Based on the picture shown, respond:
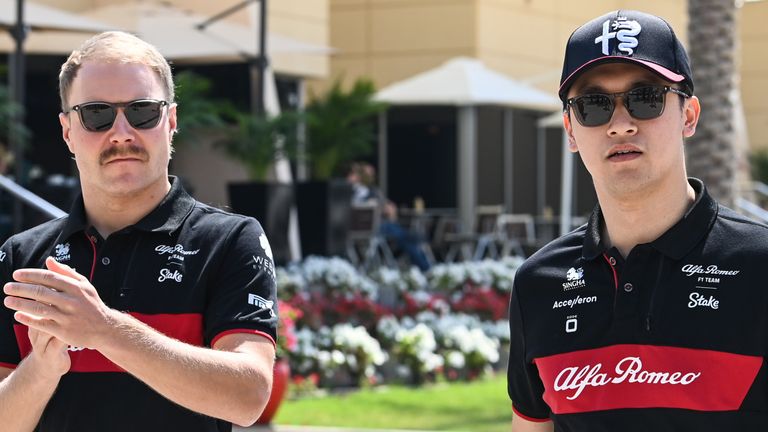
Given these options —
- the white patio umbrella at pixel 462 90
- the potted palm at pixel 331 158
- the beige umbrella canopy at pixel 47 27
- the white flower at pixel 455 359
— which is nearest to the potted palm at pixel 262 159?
the potted palm at pixel 331 158

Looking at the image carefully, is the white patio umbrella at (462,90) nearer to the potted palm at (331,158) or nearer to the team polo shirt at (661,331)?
the potted palm at (331,158)

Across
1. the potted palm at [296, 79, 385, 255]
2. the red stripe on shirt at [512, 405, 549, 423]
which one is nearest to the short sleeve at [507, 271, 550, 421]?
the red stripe on shirt at [512, 405, 549, 423]

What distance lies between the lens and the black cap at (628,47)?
2789 millimetres

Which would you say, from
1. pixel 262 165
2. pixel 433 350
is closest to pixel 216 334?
pixel 433 350

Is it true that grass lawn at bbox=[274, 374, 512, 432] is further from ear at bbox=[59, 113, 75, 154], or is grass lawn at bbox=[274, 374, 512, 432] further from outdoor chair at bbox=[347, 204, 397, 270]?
ear at bbox=[59, 113, 75, 154]

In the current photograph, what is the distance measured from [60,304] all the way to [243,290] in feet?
1.75

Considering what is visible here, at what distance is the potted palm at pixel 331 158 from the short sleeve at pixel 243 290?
12.4m

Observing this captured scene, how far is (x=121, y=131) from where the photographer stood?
306cm

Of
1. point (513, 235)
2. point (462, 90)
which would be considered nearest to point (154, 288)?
point (462, 90)

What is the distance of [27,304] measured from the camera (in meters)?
2.58

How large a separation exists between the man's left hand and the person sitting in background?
Result: 14.6m

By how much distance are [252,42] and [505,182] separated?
8.73 m

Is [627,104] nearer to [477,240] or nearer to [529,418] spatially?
[529,418]

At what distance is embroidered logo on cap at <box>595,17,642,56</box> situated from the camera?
9.15ft
